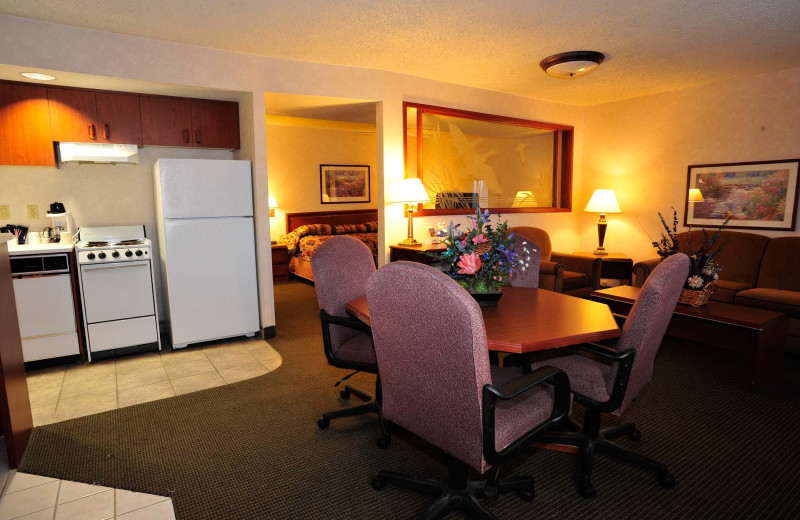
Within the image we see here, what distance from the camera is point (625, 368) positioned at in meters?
1.74

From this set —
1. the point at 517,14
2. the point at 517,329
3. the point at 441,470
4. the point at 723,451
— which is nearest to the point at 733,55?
the point at 517,14

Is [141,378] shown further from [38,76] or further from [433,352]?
[433,352]

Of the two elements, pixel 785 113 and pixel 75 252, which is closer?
pixel 75 252

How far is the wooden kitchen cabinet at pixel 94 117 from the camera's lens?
139 inches

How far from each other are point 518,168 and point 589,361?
4.09 meters

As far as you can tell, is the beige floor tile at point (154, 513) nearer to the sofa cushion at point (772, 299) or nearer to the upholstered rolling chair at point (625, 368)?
the upholstered rolling chair at point (625, 368)

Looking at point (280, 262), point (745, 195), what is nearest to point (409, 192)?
point (280, 262)

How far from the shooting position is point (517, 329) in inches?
71.1

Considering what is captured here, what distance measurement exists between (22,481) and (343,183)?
636cm

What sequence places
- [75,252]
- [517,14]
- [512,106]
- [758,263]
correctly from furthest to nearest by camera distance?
1. [512,106]
2. [758,263]
3. [75,252]
4. [517,14]

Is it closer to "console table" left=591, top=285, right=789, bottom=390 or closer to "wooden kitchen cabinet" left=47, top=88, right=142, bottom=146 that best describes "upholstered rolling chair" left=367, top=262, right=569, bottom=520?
"console table" left=591, top=285, right=789, bottom=390

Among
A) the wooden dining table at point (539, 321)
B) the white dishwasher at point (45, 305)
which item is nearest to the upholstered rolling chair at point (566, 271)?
the wooden dining table at point (539, 321)

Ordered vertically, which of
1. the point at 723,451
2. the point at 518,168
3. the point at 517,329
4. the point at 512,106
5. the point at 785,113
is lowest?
the point at 723,451

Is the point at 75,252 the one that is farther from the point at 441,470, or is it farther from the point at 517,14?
the point at 517,14
